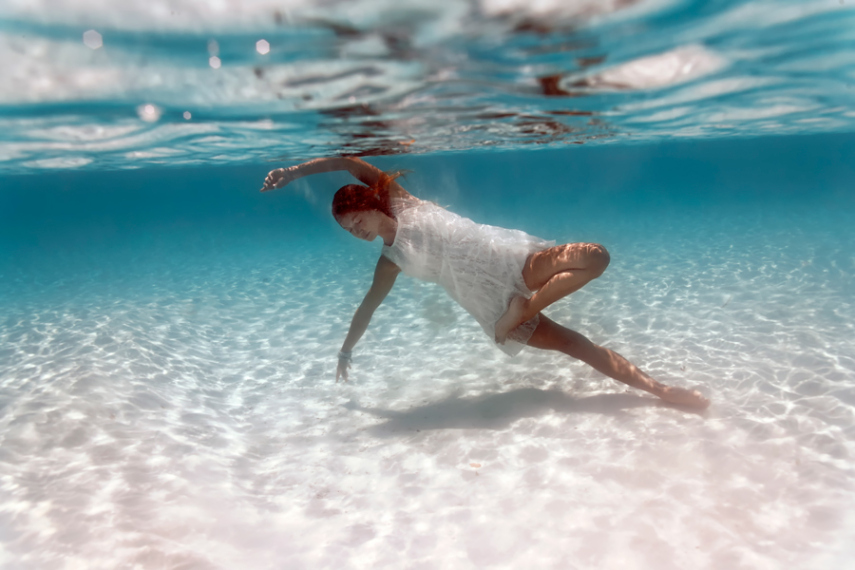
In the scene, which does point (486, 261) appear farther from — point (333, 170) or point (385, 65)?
point (385, 65)

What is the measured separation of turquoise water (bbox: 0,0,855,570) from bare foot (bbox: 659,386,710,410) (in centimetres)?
14

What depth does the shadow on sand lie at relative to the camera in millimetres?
4605

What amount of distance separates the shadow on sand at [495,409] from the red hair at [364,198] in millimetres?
2278

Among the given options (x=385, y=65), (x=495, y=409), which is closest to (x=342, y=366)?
(x=495, y=409)

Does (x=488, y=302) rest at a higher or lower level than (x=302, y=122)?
lower

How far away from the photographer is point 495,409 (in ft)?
16.1

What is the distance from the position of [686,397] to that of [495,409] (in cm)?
193

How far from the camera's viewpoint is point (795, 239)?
48.6 feet

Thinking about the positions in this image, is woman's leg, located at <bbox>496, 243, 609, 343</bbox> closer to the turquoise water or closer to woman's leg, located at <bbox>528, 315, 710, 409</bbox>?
woman's leg, located at <bbox>528, 315, 710, 409</bbox>

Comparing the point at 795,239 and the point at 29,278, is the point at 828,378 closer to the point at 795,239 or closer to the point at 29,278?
the point at 795,239

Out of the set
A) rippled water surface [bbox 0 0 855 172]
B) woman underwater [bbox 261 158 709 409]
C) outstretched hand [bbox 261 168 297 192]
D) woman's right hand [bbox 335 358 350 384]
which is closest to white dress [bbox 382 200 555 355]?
woman underwater [bbox 261 158 709 409]

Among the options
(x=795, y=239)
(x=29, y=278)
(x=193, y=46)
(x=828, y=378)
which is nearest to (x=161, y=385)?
(x=193, y=46)

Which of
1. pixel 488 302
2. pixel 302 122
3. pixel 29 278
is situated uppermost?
pixel 302 122

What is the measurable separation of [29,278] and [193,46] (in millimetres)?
17783
